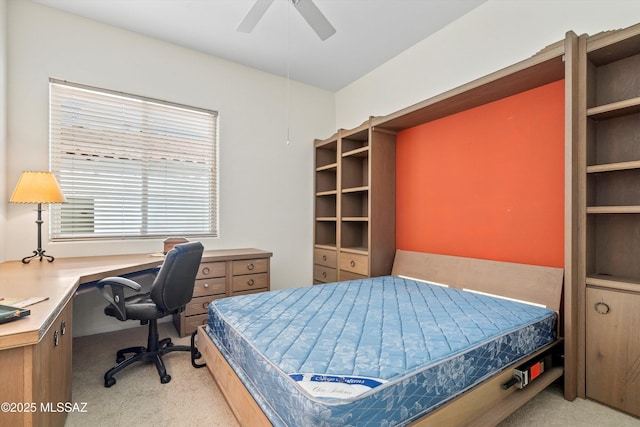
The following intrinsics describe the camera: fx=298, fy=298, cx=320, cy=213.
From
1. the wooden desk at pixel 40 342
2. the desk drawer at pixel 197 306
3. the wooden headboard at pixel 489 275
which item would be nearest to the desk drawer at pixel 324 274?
the wooden headboard at pixel 489 275

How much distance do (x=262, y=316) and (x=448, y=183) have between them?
2177 mm

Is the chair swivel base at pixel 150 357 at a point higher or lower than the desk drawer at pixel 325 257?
lower

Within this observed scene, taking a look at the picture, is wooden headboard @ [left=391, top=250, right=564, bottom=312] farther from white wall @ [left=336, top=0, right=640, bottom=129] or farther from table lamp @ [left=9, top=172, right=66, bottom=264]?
table lamp @ [left=9, top=172, right=66, bottom=264]

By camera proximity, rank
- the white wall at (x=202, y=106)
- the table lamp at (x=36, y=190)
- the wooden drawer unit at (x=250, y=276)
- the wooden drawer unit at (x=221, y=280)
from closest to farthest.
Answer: the table lamp at (x=36, y=190)
the white wall at (x=202, y=106)
the wooden drawer unit at (x=221, y=280)
the wooden drawer unit at (x=250, y=276)

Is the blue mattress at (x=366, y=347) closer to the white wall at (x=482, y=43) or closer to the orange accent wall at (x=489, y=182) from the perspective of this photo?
the orange accent wall at (x=489, y=182)

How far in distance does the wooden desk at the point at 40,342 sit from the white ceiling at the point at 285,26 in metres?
2.22

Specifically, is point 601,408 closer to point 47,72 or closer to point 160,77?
point 160,77

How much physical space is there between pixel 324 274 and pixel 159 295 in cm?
219

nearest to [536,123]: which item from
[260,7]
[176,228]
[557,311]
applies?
[557,311]

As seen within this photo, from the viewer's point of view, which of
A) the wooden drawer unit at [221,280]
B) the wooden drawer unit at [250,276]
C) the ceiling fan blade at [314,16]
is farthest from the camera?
the wooden drawer unit at [250,276]

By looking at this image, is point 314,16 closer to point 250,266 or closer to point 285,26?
point 285,26

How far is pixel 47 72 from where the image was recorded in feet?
8.53

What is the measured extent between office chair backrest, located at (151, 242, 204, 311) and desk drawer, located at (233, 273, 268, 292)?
832 millimetres

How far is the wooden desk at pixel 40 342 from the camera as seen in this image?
Result: 978 mm
